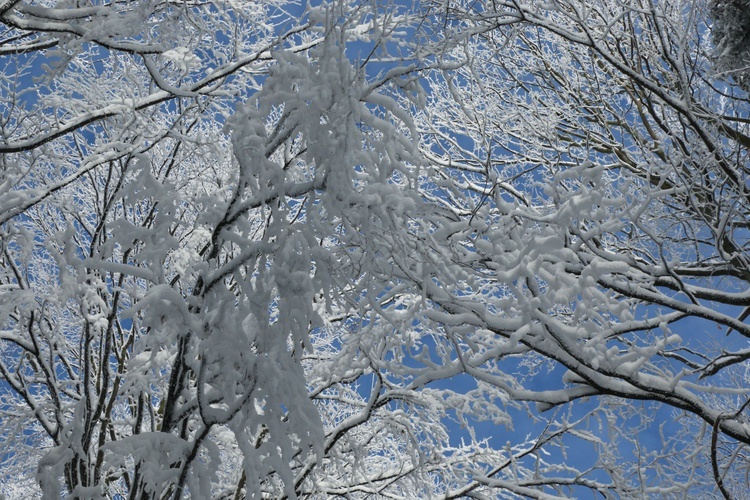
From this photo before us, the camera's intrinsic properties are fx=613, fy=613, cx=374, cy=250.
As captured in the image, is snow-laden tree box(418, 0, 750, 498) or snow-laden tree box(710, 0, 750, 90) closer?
snow-laden tree box(418, 0, 750, 498)

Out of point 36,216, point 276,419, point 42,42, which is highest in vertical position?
point 36,216

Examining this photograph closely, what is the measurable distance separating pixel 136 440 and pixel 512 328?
203 centimetres

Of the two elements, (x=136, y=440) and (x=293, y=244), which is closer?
(x=293, y=244)

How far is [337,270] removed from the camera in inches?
99.0

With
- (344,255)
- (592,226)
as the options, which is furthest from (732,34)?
(344,255)

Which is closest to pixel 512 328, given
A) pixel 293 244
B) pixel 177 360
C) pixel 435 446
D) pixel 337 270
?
pixel 337 270

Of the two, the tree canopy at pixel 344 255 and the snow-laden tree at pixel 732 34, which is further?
the snow-laden tree at pixel 732 34

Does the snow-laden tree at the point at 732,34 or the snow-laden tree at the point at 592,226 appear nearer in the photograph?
the snow-laden tree at the point at 592,226

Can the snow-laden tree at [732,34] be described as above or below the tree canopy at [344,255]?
above

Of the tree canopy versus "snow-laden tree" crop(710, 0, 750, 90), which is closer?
the tree canopy

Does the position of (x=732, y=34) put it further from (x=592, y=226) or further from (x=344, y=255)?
(x=344, y=255)

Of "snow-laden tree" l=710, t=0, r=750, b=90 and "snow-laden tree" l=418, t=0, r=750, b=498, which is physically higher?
"snow-laden tree" l=710, t=0, r=750, b=90

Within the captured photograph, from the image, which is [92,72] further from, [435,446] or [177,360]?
[435,446]

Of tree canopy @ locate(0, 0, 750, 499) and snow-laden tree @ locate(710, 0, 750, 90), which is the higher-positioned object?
snow-laden tree @ locate(710, 0, 750, 90)
